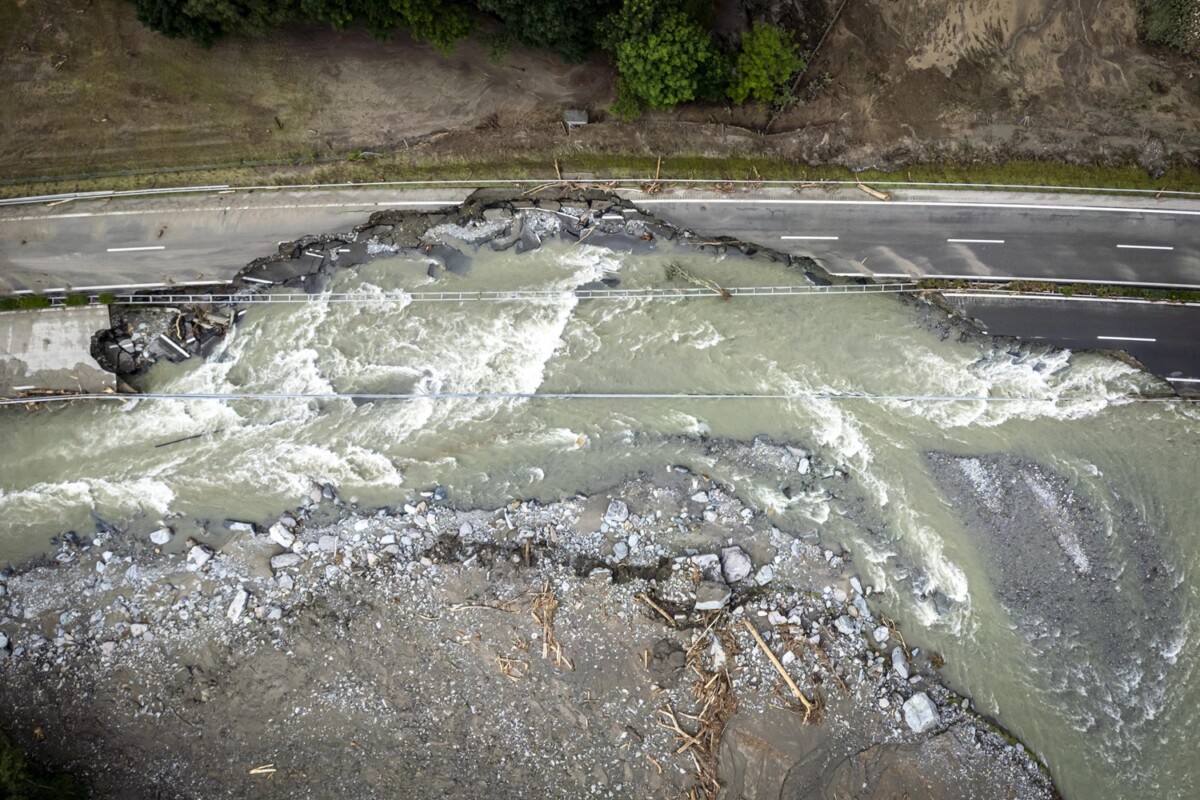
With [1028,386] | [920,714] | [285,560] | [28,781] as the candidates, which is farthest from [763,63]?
[28,781]

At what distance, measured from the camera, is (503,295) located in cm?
1766

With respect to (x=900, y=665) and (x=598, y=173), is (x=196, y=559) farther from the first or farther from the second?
(x=900, y=665)

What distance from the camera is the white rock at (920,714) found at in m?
16.0

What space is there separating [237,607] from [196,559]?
5.27 feet

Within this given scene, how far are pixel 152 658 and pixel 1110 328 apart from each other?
948 inches

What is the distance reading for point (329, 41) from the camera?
17.5 m

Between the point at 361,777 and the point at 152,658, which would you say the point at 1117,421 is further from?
the point at 152,658

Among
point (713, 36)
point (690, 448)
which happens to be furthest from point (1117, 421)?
point (713, 36)

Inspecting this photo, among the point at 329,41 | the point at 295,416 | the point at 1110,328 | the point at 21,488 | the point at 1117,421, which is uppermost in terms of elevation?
the point at 329,41

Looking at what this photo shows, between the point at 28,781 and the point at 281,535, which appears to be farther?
the point at 281,535

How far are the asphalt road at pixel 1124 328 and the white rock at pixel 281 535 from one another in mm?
18128

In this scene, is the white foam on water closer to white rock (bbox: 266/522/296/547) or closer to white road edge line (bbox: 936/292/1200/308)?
white road edge line (bbox: 936/292/1200/308)

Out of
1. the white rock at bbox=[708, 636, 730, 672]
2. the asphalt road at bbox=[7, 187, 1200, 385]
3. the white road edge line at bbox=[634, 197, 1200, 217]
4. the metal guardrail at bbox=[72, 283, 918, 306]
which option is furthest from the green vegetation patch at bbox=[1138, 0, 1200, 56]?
the white rock at bbox=[708, 636, 730, 672]

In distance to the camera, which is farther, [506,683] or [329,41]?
[329,41]
